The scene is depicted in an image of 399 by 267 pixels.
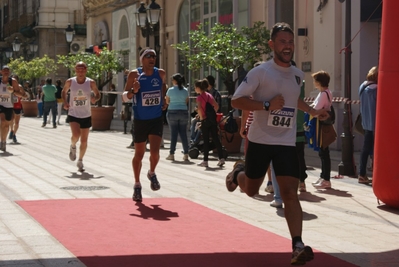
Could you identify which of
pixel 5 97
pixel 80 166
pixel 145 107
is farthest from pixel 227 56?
pixel 145 107

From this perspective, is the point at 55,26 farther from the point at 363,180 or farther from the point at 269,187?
the point at 269,187

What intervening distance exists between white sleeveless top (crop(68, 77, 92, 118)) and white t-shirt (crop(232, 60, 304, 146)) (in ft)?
26.2

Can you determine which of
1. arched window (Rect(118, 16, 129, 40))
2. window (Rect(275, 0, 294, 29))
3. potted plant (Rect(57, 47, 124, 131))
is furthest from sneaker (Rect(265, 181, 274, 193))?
arched window (Rect(118, 16, 129, 40))

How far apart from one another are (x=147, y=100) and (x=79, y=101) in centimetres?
394

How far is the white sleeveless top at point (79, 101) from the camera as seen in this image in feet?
50.8

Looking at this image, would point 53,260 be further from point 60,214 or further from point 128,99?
point 128,99

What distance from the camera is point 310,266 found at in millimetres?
7469

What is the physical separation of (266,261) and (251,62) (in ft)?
44.3

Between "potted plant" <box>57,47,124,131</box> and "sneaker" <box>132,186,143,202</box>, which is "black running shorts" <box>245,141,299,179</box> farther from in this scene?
"potted plant" <box>57,47,124,131</box>

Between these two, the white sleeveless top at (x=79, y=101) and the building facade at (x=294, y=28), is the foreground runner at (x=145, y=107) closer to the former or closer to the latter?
the white sleeveless top at (x=79, y=101)

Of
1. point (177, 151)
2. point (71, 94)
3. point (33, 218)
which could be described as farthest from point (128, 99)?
point (177, 151)

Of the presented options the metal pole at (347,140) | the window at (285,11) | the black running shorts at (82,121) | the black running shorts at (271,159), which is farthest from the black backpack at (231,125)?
the black running shorts at (271,159)

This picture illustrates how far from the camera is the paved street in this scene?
8.12 metres

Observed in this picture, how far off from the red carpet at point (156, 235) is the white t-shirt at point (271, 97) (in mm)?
1010
